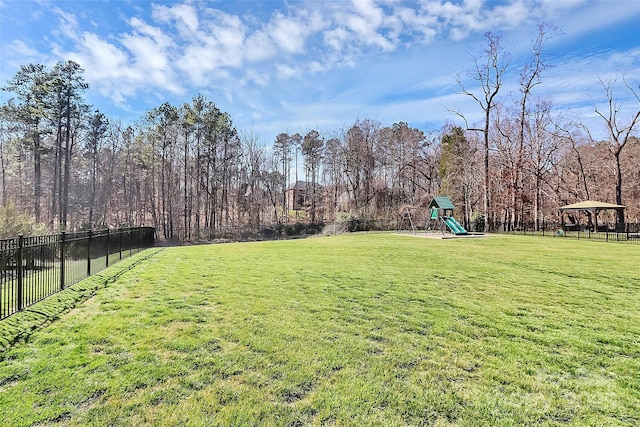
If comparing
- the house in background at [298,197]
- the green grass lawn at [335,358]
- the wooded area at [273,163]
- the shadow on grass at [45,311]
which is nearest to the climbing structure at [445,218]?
the wooded area at [273,163]

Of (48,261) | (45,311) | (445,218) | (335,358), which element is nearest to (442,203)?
(445,218)

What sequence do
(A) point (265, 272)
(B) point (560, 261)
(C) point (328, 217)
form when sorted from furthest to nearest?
(C) point (328, 217) → (B) point (560, 261) → (A) point (265, 272)

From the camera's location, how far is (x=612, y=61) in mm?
22797

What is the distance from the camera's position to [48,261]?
21.0ft

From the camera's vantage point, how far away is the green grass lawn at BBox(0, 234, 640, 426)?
2.38 meters

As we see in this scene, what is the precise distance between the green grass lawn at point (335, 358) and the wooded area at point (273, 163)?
21364 mm

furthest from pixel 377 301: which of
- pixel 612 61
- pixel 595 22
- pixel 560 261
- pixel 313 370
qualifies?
pixel 612 61

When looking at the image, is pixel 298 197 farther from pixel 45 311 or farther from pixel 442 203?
pixel 45 311

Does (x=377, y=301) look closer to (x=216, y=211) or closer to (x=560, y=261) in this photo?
(x=560, y=261)

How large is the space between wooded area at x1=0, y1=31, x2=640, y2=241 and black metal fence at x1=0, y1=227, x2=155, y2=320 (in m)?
16.2

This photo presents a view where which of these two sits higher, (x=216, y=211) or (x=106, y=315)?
(x=216, y=211)

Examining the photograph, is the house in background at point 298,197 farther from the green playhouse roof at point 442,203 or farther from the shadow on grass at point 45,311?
the shadow on grass at point 45,311

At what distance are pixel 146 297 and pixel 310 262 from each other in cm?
484

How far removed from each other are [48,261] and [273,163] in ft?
103
